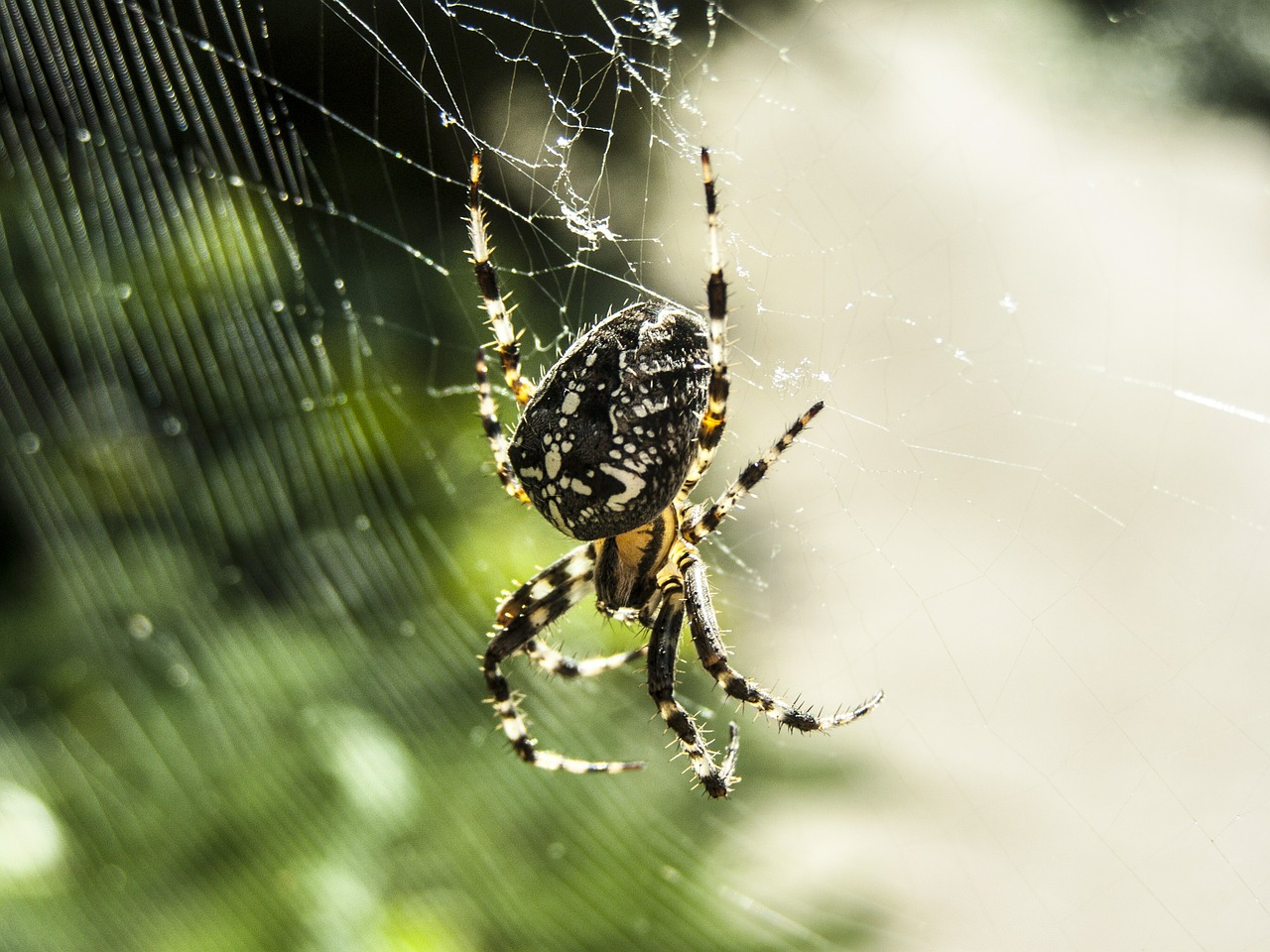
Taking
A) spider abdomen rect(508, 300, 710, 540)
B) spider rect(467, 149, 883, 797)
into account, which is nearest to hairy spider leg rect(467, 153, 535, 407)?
spider rect(467, 149, 883, 797)

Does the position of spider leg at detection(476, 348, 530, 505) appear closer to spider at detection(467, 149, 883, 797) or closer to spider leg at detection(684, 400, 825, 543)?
spider at detection(467, 149, 883, 797)

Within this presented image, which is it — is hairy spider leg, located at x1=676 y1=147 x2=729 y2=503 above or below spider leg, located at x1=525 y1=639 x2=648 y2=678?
above

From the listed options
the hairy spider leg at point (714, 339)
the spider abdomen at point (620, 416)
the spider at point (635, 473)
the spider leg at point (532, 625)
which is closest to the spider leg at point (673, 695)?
the spider at point (635, 473)

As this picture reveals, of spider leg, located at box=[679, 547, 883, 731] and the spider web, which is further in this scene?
the spider web

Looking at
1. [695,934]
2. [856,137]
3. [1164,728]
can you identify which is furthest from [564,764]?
[856,137]

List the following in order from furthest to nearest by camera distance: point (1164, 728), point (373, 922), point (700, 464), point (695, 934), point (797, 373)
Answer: point (1164, 728) < point (695, 934) < point (373, 922) < point (797, 373) < point (700, 464)

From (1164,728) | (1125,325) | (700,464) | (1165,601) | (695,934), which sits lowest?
(1164,728)

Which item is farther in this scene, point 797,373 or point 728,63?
point 728,63

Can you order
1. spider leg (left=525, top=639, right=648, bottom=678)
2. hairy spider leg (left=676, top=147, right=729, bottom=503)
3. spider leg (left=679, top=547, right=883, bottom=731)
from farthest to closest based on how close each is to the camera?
1. spider leg (left=525, top=639, right=648, bottom=678)
2. spider leg (left=679, top=547, right=883, bottom=731)
3. hairy spider leg (left=676, top=147, right=729, bottom=503)

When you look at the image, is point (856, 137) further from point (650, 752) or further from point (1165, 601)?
point (650, 752)
